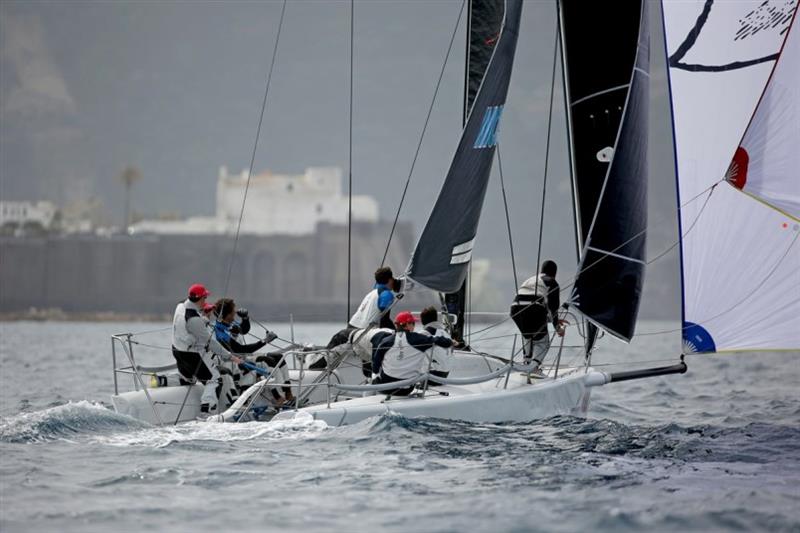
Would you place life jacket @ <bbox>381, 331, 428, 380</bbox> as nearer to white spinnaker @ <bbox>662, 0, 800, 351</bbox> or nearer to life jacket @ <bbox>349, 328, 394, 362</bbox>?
life jacket @ <bbox>349, 328, 394, 362</bbox>

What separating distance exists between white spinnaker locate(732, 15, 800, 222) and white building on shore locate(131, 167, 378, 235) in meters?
96.6

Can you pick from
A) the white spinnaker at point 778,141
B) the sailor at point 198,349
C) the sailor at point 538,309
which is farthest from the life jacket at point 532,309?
the sailor at point 198,349

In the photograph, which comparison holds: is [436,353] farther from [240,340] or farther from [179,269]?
[179,269]

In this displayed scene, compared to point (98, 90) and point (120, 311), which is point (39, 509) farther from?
point (98, 90)

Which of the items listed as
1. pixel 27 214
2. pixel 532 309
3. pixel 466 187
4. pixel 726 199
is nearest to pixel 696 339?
pixel 726 199

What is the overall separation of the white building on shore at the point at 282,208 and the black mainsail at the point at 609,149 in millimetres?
94861

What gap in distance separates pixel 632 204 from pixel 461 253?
→ 1.66 metres

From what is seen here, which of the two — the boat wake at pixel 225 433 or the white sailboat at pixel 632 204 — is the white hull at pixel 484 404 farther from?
the boat wake at pixel 225 433

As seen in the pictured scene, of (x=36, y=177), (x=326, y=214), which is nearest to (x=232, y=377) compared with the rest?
(x=326, y=214)

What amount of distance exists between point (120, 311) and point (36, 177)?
3776cm

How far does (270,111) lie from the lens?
14300 cm

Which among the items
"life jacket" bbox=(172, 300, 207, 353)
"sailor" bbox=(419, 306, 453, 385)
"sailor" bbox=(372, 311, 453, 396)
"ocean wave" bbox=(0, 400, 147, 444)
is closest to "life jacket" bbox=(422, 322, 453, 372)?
"sailor" bbox=(419, 306, 453, 385)

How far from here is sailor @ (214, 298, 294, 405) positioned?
940 cm

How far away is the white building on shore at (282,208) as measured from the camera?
107938mm
